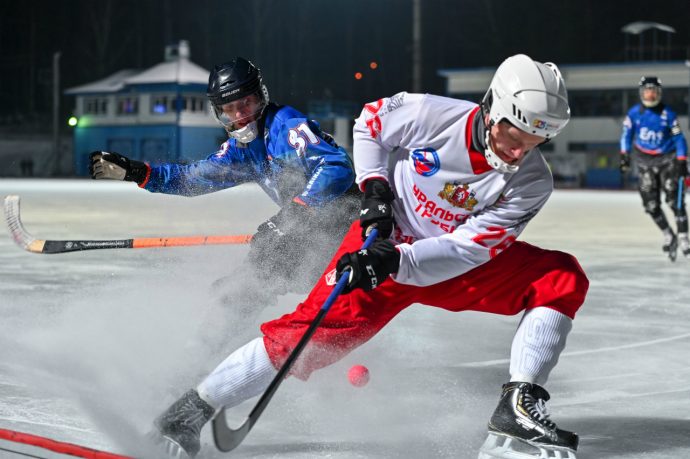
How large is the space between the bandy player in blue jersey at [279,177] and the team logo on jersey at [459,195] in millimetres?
816

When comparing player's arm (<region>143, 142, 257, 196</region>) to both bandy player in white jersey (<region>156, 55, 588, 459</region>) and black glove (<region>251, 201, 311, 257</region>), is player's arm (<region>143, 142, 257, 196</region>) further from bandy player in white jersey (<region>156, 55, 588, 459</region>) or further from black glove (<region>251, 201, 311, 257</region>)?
bandy player in white jersey (<region>156, 55, 588, 459</region>)

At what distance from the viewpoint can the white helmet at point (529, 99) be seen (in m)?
2.65

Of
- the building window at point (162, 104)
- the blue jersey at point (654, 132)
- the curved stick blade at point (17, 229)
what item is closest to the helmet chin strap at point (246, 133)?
the curved stick blade at point (17, 229)

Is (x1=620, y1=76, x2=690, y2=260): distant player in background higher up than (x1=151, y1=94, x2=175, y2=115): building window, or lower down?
higher up

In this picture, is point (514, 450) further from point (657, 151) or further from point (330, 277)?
point (657, 151)

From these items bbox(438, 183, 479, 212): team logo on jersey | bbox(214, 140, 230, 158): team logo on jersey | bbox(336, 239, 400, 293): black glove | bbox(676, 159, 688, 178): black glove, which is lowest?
bbox(676, 159, 688, 178): black glove

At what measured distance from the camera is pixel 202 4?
165ft

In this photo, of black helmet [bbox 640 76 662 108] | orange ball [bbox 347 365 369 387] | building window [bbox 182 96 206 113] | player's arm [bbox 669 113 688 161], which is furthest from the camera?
building window [bbox 182 96 206 113]

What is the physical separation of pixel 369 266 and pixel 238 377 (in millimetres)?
495

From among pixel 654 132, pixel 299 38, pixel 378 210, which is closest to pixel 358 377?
pixel 378 210

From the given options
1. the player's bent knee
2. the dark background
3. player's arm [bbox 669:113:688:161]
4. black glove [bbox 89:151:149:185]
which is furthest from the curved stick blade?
the dark background

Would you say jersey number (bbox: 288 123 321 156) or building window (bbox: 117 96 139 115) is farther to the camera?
building window (bbox: 117 96 139 115)

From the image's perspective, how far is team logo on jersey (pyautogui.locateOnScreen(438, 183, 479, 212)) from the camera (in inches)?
114

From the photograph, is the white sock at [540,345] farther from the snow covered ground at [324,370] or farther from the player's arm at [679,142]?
the player's arm at [679,142]
